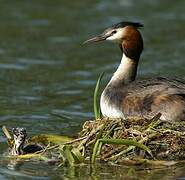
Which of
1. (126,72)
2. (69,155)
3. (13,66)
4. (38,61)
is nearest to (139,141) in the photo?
(69,155)

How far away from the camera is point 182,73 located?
14992 mm

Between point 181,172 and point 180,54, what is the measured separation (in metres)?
7.61

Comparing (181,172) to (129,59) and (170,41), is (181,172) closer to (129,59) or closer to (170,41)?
(129,59)

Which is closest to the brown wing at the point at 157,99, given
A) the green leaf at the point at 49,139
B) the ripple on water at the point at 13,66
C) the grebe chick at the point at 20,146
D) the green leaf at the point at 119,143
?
the green leaf at the point at 49,139

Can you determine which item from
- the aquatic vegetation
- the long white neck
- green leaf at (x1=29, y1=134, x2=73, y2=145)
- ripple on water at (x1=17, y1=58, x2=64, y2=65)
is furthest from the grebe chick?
ripple on water at (x1=17, y1=58, x2=64, y2=65)

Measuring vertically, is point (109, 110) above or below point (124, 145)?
above

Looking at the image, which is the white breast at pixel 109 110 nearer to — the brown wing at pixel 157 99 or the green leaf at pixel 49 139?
the brown wing at pixel 157 99

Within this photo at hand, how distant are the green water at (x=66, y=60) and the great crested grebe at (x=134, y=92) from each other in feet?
2.51

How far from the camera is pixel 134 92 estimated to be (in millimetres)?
10742

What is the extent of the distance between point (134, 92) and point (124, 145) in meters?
1.29

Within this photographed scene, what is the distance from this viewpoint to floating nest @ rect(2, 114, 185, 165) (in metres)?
9.43

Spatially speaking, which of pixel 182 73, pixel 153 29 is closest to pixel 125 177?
pixel 182 73

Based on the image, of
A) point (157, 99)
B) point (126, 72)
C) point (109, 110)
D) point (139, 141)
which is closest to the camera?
point (139, 141)

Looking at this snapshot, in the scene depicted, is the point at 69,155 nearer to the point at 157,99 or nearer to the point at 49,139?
the point at 49,139
